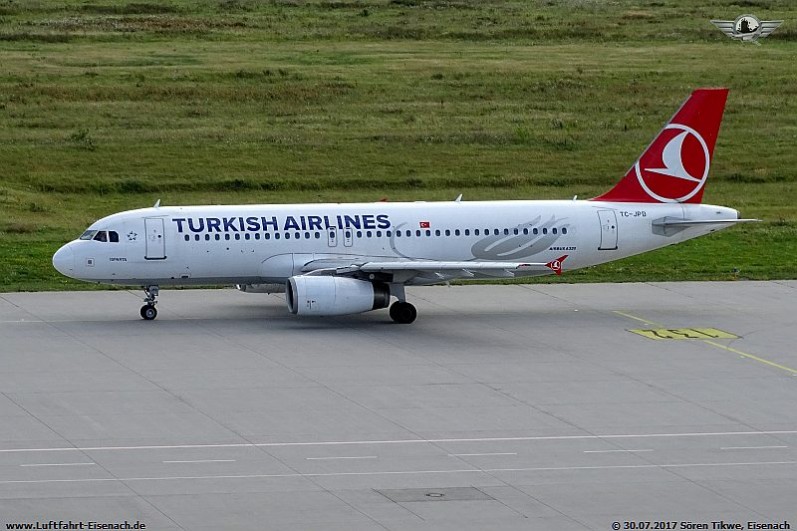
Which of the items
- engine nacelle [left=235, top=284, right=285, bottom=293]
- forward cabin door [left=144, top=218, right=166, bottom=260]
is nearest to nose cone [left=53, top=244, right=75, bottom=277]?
forward cabin door [left=144, top=218, right=166, bottom=260]

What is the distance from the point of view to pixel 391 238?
1858 inches

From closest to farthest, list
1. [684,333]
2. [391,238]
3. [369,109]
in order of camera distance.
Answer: [684,333]
[391,238]
[369,109]

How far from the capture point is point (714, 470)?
30.5 meters

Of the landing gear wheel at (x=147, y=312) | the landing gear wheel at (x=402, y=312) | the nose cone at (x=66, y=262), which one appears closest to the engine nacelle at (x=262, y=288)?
the landing gear wheel at (x=147, y=312)

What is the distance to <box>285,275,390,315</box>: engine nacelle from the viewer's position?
43.9 m

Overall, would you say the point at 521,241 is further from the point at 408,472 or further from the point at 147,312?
the point at 408,472

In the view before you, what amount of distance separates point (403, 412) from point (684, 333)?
12.8 m

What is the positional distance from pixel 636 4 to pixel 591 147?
46.0 meters

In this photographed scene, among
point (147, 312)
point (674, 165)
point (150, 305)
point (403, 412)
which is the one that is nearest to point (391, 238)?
point (150, 305)

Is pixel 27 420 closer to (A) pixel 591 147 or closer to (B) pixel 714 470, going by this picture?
(B) pixel 714 470

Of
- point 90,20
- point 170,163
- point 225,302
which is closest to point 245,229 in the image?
point 225,302

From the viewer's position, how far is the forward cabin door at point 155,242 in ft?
149

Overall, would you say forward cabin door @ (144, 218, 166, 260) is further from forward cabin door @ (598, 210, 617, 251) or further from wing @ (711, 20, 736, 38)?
wing @ (711, 20, 736, 38)

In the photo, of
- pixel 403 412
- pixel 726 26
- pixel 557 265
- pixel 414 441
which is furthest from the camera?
pixel 726 26
